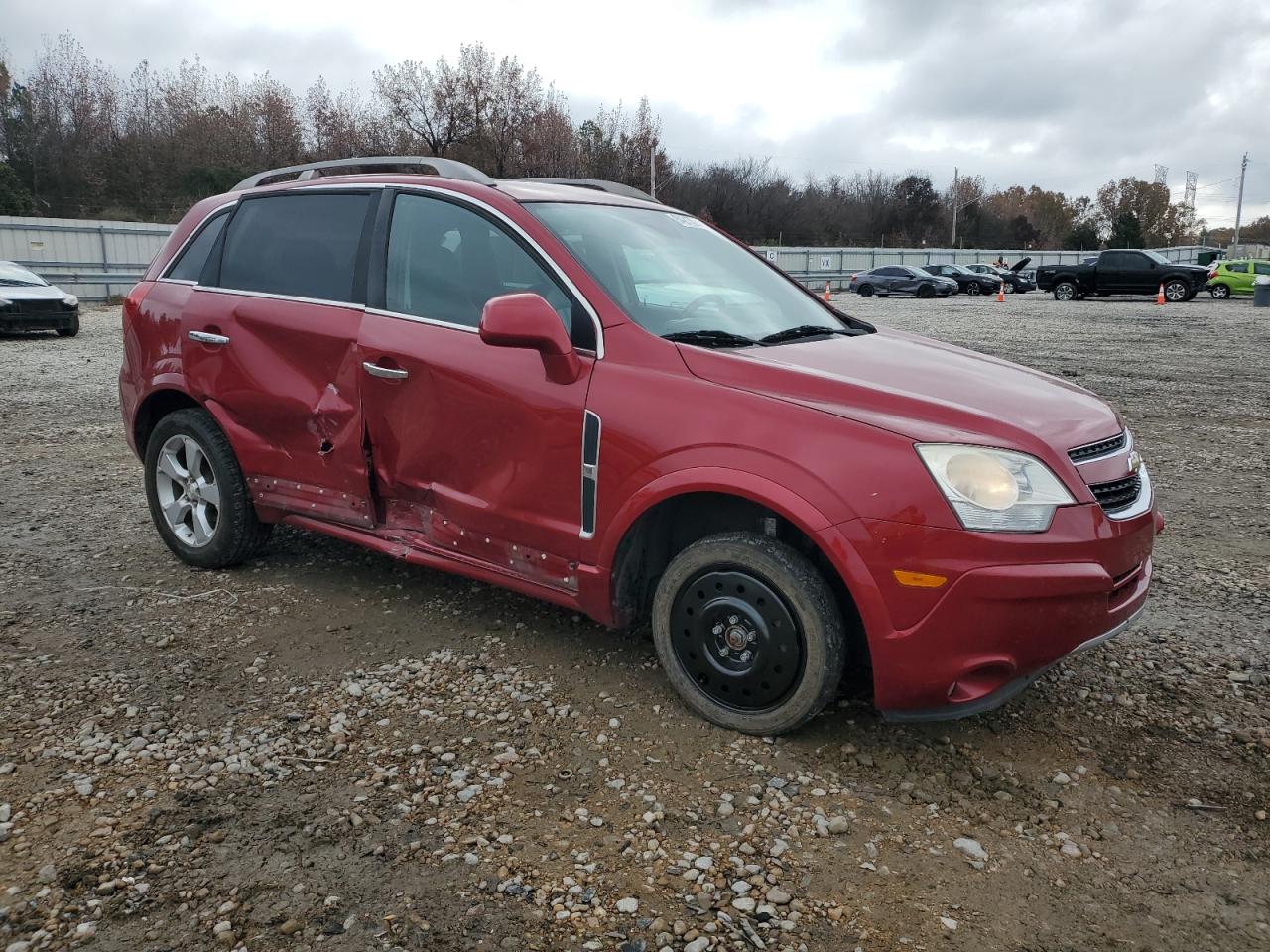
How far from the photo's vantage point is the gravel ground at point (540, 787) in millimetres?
2406

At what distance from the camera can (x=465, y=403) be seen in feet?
11.9

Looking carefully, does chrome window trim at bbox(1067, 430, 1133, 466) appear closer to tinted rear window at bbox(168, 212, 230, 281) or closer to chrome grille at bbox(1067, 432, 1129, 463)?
chrome grille at bbox(1067, 432, 1129, 463)

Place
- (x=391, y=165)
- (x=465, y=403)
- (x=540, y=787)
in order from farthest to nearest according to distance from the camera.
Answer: (x=391, y=165)
(x=465, y=403)
(x=540, y=787)

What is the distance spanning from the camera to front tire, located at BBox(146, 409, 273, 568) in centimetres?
455

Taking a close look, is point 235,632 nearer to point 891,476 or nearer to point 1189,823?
point 891,476

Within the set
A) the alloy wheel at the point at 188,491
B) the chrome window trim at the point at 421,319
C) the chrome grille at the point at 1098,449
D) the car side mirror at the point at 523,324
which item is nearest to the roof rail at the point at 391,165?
the chrome window trim at the point at 421,319

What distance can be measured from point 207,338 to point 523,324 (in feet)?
6.76

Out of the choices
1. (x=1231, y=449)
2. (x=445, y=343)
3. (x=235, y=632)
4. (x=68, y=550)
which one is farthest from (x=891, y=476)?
(x=1231, y=449)

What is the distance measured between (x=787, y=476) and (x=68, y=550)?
13.6ft

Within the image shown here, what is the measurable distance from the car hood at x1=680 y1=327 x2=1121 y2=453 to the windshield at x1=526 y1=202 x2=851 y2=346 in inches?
9.9

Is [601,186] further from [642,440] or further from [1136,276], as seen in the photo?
[1136,276]

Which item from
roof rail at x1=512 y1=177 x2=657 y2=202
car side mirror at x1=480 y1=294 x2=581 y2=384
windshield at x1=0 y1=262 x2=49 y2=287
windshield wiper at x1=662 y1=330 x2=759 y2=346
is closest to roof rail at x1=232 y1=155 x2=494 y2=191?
roof rail at x1=512 y1=177 x2=657 y2=202

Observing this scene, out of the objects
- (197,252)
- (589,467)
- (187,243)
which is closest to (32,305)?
(187,243)

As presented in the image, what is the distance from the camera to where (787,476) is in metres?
2.94
